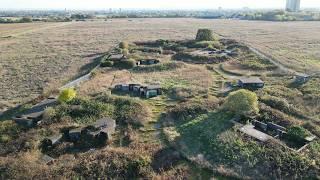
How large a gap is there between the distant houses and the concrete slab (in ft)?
30.9

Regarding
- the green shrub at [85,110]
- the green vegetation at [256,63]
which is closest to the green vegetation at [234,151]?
the green shrub at [85,110]

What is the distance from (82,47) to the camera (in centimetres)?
5947

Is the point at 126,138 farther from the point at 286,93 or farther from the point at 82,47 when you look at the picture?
the point at 82,47

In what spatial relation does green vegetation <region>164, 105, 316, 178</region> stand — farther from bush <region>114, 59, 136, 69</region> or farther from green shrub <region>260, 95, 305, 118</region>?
bush <region>114, 59, 136, 69</region>

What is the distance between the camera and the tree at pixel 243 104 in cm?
2252

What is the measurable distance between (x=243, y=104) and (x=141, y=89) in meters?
9.58

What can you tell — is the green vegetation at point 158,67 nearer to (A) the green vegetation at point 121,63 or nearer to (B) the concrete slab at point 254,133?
(A) the green vegetation at point 121,63

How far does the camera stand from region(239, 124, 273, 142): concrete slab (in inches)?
770

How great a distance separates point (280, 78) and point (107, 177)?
74.0 feet

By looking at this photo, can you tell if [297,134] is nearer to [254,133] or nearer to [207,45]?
[254,133]

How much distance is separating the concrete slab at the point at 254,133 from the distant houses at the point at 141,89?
943 centimetres

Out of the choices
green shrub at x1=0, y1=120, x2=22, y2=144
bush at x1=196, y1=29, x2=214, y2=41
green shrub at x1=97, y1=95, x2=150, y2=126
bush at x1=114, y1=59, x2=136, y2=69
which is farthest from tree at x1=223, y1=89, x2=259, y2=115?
bush at x1=196, y1=29, x2=214, y2=41

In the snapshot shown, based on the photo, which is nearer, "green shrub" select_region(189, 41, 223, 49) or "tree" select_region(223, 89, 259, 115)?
"tree" select_region(223, 89, 259, 115)

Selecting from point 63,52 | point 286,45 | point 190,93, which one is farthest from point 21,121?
point 286,45
